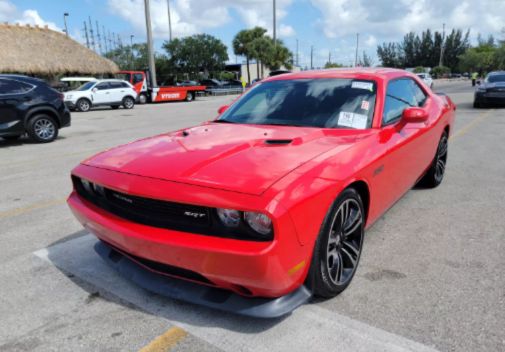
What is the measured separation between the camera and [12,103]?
30.3ft

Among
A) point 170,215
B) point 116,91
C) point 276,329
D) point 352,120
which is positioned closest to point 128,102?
point 116,91

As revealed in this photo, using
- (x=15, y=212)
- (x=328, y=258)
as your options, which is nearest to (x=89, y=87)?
(x=15, y=212)

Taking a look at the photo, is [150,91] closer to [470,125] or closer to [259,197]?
[470,125]

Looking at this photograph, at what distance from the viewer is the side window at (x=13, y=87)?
29.9 feet

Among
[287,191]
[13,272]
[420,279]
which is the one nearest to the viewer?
[287,191]

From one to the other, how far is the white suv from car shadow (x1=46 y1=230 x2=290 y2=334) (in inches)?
749

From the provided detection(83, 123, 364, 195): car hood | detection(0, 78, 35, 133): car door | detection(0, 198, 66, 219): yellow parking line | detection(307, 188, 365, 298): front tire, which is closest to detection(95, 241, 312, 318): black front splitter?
detection(307, 188, 365, 298): front tire

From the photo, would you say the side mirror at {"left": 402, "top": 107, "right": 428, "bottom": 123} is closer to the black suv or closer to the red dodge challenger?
the red dodge challenger

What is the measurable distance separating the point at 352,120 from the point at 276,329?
179 centimetres

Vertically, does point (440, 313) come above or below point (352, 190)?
below

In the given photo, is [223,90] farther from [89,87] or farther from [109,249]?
[109,249]

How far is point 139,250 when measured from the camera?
7.91 ft

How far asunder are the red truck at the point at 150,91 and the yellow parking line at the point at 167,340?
83.4 feet

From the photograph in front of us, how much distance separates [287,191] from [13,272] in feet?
7.81
